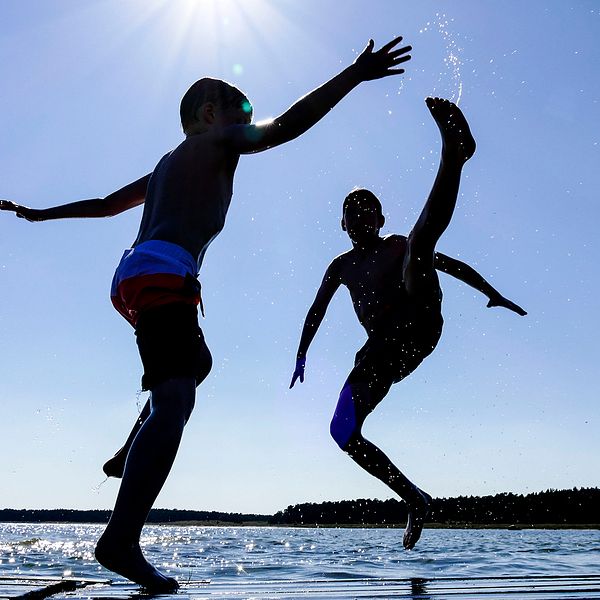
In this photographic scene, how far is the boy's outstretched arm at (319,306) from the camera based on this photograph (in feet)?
17.2

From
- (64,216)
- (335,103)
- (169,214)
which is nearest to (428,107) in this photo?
(335,103)

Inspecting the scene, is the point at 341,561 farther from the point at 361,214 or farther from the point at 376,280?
the point at 361,214

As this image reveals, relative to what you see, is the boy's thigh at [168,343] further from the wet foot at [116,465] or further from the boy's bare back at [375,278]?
the boy's bare back at [375,278]

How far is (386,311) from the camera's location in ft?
15.2

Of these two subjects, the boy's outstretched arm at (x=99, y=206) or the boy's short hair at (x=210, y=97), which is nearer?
the boy's short hair at (x=210, y=97)

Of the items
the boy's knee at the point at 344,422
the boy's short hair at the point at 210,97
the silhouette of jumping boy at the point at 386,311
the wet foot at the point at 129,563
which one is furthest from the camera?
the boy's knee at the point at 344,422

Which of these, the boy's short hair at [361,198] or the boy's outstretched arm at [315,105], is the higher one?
the boy's short hair at [361,198]

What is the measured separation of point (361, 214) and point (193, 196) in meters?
2.28

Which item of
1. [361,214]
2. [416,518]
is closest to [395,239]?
[361,214]

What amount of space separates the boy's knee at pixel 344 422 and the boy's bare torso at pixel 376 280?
1.67ft

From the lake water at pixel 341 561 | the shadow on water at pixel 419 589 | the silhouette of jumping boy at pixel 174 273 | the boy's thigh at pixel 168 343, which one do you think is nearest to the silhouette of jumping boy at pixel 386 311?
the lake water at pixel 341 561

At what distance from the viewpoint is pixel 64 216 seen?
363 centimetres

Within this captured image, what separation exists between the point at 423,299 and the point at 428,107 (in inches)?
51.2

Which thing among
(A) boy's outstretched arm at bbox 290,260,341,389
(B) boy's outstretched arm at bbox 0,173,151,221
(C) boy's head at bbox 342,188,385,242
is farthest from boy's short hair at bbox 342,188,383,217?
(B) boy's outstretched arm at bbox 0,173,151,221
